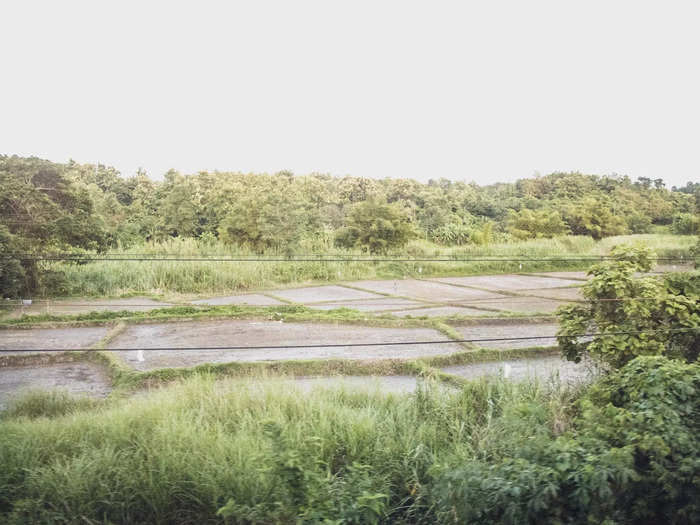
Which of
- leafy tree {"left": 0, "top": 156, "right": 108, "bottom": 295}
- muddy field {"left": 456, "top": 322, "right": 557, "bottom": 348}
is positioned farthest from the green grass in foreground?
leafy tree {"left": 0, "top": 156, "right": 108, "bottom": 295}

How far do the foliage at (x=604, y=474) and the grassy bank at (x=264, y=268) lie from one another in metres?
6.40

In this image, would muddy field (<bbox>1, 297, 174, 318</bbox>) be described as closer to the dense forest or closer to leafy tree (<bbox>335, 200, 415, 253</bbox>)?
the dense forest

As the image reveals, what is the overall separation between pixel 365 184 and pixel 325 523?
85.5ft

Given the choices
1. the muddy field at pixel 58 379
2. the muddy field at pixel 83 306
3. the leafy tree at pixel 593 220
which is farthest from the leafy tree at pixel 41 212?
the leafy tree at pixel 593 220

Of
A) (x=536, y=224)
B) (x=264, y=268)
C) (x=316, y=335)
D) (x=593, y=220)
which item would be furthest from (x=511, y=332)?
(x=536, y=224)

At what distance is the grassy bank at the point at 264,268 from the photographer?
44.5ft

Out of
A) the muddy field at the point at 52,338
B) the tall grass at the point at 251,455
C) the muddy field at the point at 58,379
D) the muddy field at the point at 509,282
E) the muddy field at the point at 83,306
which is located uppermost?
the muddy field at the point at 509,282

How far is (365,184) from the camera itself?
28.2 meters

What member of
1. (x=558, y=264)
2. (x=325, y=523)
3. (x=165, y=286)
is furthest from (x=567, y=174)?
(x=325, y=523)

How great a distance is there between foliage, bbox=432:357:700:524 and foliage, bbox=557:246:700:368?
1549 millimetres

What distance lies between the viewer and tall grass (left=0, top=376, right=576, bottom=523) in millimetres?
3010

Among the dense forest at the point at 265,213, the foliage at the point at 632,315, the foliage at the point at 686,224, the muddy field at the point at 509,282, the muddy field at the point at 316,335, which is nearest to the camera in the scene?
the foliage at the point at 632,315

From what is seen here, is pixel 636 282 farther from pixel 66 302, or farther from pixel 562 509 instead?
pixel 66 302

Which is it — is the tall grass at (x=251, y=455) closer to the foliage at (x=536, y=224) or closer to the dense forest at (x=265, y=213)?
the dense forest at (x=265, y=213)
